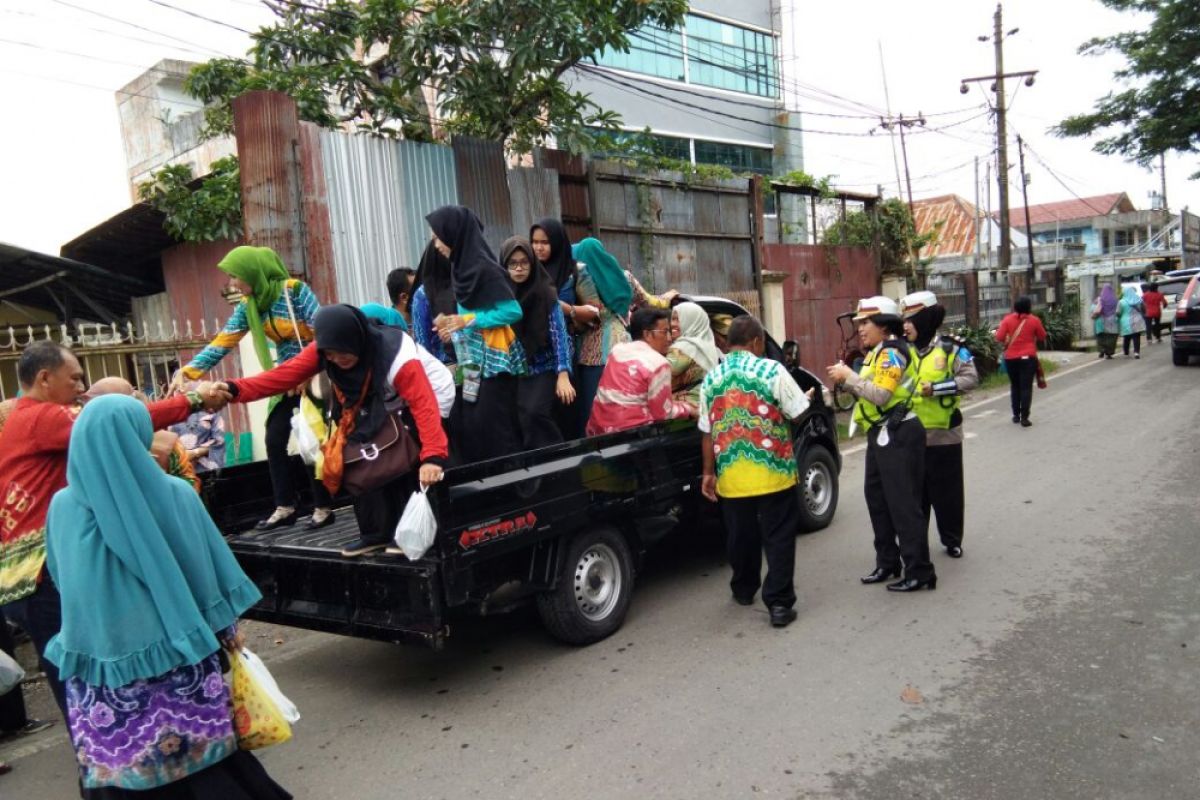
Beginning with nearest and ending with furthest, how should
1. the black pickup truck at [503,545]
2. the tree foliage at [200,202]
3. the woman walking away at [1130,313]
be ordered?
1. the black pickup truck at [503,545]
2. the tree foliage at [200,202]
3. the woman walking away at [1130,313]

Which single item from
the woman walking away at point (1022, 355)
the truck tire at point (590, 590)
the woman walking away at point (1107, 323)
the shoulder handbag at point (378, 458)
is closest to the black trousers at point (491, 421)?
the truck tire at point (590, 590)

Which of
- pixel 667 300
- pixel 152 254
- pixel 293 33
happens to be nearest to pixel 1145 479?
pixel 667 300

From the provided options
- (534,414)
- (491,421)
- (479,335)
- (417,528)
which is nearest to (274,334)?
(479,335)

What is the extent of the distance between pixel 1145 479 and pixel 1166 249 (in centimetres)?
4532

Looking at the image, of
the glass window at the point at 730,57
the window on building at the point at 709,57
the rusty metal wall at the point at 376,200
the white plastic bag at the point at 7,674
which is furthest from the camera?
→ the glass window at the point at 730,57

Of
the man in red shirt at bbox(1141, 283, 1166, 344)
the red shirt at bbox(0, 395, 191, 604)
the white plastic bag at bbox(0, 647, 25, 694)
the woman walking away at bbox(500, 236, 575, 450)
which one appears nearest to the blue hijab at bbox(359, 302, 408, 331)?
the woman walking away at bbox(500, 236, 575, 450)

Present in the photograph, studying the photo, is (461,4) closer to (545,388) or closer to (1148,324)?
(545,388)

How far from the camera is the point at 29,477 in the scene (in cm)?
344

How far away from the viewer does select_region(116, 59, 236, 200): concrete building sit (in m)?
18.9

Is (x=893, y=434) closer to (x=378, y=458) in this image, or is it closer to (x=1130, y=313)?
(x=378, y=458)

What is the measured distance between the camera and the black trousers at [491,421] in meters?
4.84

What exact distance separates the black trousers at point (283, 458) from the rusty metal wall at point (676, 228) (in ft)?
19.5

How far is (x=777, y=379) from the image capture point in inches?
182

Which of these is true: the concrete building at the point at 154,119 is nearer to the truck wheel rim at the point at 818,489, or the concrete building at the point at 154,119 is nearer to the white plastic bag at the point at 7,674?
the truck wheel rim at the point at 818,489
